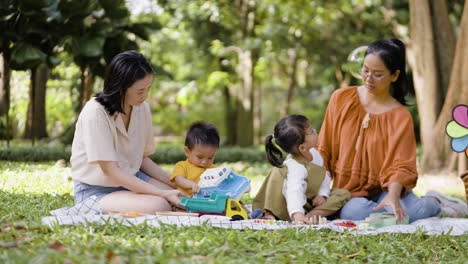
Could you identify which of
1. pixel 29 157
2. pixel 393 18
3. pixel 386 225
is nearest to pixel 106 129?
pixel 386 225

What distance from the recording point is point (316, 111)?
20.0m

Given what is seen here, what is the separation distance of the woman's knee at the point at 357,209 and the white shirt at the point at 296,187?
7.4 inches

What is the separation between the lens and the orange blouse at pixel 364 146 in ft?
14.1

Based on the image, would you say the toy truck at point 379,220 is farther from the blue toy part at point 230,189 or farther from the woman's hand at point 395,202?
the blue toy part at point 230,189

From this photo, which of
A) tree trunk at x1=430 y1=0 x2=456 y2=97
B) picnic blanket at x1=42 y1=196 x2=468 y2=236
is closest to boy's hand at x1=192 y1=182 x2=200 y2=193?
picnic blanket at x1=42 y1=196 x2=468 y2=236

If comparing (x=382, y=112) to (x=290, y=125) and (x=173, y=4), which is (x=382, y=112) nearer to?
(x=290, y=125)

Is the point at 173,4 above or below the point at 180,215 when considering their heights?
above

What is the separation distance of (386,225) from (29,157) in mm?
5250

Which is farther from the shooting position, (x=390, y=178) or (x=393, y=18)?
(x=393, y=18)

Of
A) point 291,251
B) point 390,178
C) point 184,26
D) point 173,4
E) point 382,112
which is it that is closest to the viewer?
point 291,251

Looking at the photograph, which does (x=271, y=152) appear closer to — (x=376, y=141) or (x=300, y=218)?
(x=300, y=218)

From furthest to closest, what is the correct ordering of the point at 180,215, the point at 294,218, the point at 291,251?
the point at 294,218 → the point at 180,215 → the point at 291,251

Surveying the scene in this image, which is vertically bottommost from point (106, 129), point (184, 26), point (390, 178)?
point (390, 178)

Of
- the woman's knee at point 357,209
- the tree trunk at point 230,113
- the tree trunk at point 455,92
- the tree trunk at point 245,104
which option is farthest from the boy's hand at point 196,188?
the tree trunk at point 230,113
